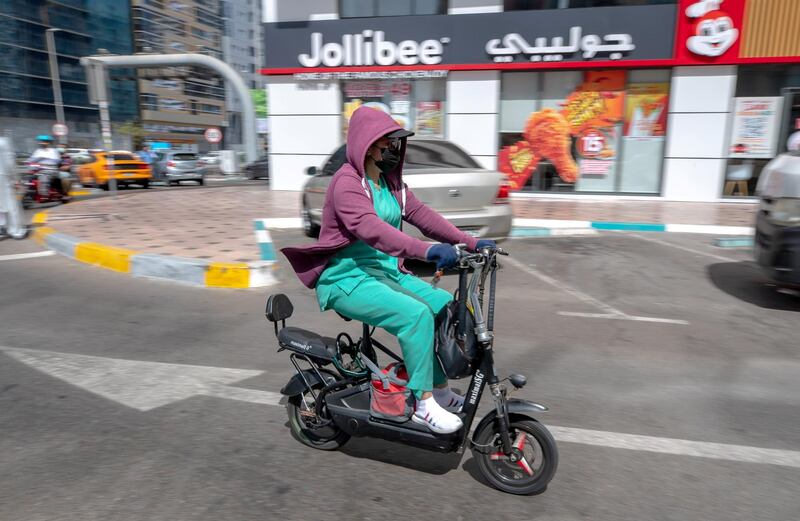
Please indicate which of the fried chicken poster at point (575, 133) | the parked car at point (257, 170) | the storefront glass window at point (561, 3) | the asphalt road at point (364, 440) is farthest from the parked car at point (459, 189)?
the parked car at point (257, 170)

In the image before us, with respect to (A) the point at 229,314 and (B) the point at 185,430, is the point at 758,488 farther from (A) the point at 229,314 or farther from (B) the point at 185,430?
(A) the point at 229,314

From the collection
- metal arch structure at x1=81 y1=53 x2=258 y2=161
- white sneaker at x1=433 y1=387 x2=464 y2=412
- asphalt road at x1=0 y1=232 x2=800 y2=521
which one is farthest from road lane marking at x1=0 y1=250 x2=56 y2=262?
metal arch structure at x1=81 y1=53 x2=258 y2=161

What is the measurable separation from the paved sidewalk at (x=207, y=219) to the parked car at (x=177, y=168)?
7.06 metres

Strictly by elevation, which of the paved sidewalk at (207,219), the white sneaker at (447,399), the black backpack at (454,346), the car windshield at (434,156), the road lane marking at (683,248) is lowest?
the road lane marking at (683,248)

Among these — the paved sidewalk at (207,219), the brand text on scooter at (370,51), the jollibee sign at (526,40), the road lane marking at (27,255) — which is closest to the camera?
the paved sidewalk at (207,219)

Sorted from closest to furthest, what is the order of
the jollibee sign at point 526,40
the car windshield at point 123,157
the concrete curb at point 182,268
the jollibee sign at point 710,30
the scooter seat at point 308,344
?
the scooter seat at point 308,344 → the concrete curb at point 182,268 → the jollibee sign at point 710,30 → the jollibee sign at point 526,40 → the car windshield at point 123,157

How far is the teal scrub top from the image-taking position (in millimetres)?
2848

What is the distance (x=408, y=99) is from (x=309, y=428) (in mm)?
13969

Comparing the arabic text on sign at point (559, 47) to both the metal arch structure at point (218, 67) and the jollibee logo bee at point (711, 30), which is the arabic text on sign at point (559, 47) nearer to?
the jollibee logo bee at point (711, 30)

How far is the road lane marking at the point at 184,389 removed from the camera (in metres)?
3.09

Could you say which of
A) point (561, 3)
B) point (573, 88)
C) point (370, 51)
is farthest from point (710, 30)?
point (370, 51)

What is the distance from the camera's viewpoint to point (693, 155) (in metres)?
14.4

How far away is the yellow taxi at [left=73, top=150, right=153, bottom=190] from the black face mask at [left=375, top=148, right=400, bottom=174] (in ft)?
67.7

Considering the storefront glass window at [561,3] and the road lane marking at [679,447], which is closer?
the road lane marking at [679,447]
